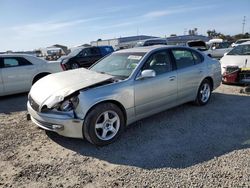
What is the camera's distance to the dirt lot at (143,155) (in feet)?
10.4

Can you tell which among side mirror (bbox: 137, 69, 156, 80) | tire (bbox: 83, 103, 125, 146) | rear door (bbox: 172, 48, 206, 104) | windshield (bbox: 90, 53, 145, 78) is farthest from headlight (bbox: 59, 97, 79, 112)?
rear door (bbox: 172, 48, 206, 104)

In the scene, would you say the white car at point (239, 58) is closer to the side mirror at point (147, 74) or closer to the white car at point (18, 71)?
the side mirror at point (147, 74)

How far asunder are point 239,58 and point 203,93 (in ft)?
9.35

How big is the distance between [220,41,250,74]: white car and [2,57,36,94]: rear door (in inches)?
249

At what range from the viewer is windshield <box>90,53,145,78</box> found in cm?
475

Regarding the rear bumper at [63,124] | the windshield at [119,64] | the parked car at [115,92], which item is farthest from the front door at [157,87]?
the rear bumper at [63,124]

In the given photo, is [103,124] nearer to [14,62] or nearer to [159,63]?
[159,63]

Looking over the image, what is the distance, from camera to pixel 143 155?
3.79 meters

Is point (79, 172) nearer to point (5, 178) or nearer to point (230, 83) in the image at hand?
point (5, 178)

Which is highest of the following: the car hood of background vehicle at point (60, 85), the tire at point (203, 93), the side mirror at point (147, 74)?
the side mirror at point (147, 74)

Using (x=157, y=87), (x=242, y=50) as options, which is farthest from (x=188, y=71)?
(x=242, y=50)

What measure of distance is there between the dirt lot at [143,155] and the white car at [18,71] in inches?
104

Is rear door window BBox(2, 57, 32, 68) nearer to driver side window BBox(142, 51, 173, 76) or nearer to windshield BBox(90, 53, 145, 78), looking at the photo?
windshield BBox(90, 53, 145, 78)

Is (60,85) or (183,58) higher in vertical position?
(183,58)
